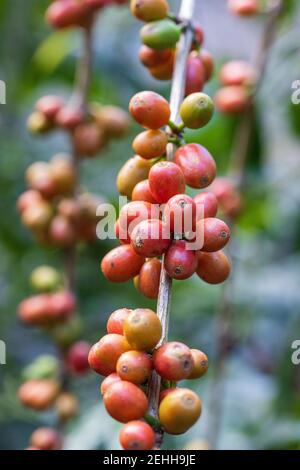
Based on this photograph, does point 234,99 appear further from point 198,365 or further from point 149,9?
point 198,365

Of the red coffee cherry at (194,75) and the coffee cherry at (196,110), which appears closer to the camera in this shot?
the coffee cherry at (196,110)

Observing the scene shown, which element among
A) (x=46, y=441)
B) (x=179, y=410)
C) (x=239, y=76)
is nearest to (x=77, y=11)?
(x=239, y=76)

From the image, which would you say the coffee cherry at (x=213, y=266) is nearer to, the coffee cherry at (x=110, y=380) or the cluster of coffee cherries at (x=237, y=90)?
the coffee cherry at (x=110, y=380)

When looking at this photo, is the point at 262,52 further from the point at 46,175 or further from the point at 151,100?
the point at 151,100

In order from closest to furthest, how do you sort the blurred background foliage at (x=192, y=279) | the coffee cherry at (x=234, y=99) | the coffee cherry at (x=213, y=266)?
the coffee cherry at (x=213, y=266) < the coffee cherry at (x=234, y=99) < the blurred background foliage at (x=192, y=279)

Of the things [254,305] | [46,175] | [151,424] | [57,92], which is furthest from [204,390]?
[57,92]

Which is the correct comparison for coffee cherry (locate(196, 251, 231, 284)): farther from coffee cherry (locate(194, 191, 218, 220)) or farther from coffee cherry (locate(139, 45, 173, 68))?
coffee cherry (locate(139, 45, 173, 68))

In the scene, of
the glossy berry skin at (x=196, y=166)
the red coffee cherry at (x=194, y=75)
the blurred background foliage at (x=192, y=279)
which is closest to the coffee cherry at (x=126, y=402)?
the glossy berry skin at (x=196, y=166)
